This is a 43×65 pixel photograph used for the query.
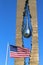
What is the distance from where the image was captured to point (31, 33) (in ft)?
77.0

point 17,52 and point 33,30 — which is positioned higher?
point 33,30

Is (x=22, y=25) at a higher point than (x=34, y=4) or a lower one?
lower

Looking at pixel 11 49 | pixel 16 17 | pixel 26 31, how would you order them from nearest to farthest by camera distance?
pixel 11 49 < pixel 26 31 < pixel 16 17

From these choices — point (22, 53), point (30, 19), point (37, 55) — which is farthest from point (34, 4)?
point (22, 53)

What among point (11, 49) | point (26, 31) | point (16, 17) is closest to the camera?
point (11, 49)

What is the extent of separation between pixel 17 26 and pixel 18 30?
0.95 ft

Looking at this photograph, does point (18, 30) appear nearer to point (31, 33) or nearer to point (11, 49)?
point (31, 33)

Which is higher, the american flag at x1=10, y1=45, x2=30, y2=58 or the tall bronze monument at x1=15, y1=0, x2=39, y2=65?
the tall bronze monument at x1=15, y1=0, x2=39, y2=65

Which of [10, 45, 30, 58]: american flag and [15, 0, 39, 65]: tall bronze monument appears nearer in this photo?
[10, 45, 30, 58]: american flag

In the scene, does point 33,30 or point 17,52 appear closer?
point 17,52

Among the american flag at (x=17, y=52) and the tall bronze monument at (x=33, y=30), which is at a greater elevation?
the tall bronze monument at (x=33, y=30)

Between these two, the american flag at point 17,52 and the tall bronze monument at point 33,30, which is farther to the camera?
the tall bronze monument at point 33,30

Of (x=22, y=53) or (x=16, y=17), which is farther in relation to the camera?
(x=16, y=17)

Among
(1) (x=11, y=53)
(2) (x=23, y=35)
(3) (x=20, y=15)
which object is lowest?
(1) (x=11, y=53)
